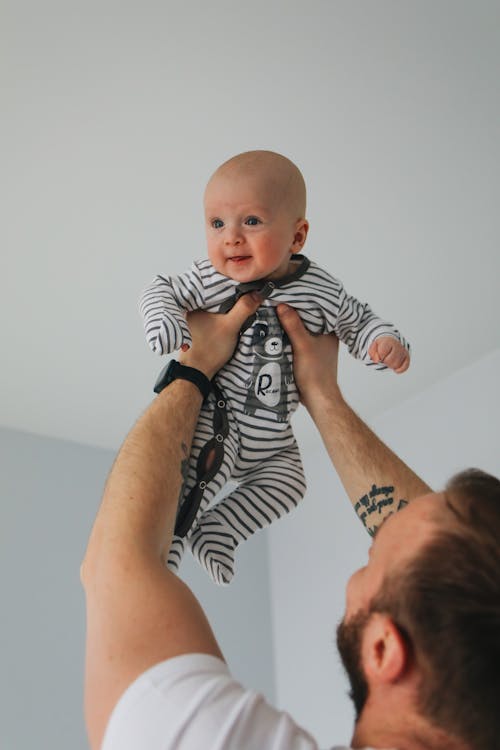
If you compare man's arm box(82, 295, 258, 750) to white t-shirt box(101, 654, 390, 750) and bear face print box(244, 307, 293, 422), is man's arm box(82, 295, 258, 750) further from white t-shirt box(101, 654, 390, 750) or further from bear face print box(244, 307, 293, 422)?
bear face print box(244, 307, 293, 422)

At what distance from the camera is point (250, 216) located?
3.50 ft

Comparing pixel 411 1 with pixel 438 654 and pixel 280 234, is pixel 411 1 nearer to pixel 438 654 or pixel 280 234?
pixel 280 234

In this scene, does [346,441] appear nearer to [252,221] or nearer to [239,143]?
[252,221]

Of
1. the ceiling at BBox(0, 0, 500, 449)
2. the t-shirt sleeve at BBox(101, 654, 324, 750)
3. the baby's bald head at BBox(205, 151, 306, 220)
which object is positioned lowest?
the t-shirt sleeve at BBox(101, 654, 324, 750)

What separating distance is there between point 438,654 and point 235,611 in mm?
2969

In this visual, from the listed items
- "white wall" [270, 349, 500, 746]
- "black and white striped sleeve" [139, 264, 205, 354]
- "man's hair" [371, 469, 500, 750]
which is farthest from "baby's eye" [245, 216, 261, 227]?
"white wall" [270, 349, 500, 746]

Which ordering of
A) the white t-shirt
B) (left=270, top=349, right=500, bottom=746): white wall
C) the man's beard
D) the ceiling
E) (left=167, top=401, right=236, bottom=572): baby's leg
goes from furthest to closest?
(left=270, top=349, right=500, bottom=746): white wall < the ceiling < (left=167, top=401, right=236, bottom=572): baby's leg < the man's beard < the white t-shirt

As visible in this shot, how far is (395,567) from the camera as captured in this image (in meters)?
0.74

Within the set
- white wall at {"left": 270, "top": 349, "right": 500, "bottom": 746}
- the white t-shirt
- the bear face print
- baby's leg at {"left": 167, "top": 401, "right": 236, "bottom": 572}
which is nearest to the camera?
the white t-shirt

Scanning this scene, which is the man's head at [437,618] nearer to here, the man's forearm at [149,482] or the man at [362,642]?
the man at [362,642]

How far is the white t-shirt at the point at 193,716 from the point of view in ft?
2.05

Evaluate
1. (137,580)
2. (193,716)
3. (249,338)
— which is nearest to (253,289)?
(249,338)

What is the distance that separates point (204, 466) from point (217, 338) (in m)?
0.16

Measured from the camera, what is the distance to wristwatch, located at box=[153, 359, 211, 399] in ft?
3.41
